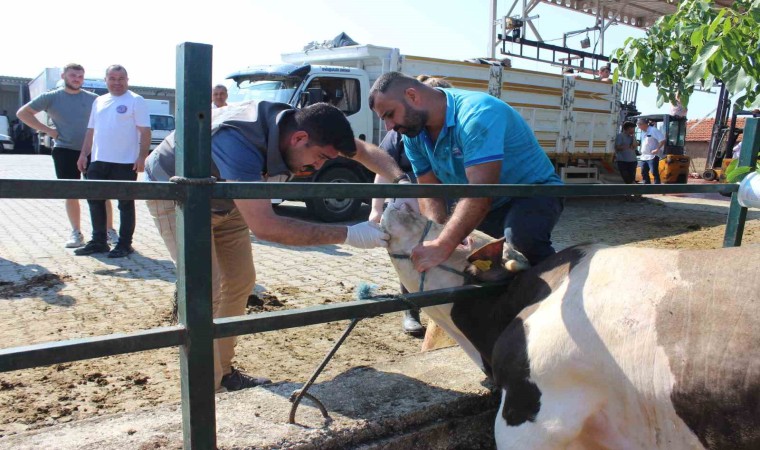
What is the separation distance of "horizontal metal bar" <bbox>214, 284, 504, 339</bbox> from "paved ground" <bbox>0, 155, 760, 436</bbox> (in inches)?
54.6

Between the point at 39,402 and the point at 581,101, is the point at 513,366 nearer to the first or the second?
the point at 39,402

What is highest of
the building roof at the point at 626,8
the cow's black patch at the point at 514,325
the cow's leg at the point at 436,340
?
the building roof at the point at 626,8

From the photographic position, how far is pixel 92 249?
6316 mm

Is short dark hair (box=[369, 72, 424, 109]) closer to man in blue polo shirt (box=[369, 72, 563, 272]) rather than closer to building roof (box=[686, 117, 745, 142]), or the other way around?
man in blue polo shirt (box=[369, 72, 563, 272])

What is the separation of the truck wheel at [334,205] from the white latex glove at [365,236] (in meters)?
6.59

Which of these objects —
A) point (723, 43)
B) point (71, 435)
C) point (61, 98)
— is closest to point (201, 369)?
point (71, 435)

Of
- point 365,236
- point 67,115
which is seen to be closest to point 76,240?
point 67,115

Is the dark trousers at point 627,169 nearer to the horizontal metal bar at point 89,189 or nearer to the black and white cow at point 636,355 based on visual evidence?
the black and white cow at point 636,355

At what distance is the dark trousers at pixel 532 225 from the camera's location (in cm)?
274

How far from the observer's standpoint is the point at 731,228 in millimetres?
3248

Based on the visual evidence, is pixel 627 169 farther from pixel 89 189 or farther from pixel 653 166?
pixel 89 189

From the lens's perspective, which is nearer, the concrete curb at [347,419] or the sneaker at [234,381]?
the concrete curb at [347,419]

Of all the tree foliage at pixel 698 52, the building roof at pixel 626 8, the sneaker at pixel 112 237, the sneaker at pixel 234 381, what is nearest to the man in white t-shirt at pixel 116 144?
the sneaker at pixel 112 237

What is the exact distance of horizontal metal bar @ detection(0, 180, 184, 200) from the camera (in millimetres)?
1447
